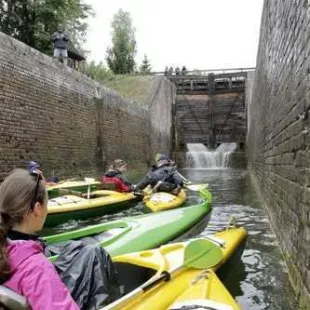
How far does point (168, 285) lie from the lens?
336 cm

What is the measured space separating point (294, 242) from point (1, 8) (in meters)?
22.0

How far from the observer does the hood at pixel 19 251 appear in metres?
1.95

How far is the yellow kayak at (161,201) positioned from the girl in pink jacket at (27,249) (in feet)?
21.7

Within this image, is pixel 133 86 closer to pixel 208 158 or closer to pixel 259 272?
pixel 208 158

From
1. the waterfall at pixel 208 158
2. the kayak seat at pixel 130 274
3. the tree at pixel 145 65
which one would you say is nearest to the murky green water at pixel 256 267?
the kayak seat at pixel 130 274

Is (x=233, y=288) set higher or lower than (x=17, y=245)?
lower

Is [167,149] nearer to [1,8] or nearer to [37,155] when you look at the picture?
[1,8]

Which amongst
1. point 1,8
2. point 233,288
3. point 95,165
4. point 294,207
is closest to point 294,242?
point 294,207

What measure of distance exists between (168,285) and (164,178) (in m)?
6.63

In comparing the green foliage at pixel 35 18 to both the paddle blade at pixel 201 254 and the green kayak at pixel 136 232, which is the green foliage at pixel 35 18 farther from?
the paddle blade at pixel 201 254

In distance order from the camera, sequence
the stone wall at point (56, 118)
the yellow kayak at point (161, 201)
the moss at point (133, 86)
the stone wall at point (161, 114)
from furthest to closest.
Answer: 1. the moss at point (133, 86)
2. the stone wall at point (161, 114)
3. the stone wall at point (56, 118)
4. the yellow kayak at point (161, 201)

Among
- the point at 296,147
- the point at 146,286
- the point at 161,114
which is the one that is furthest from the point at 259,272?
the point at 161,114

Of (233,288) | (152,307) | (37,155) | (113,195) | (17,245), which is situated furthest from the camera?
(37,155)

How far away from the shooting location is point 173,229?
6340 mm
